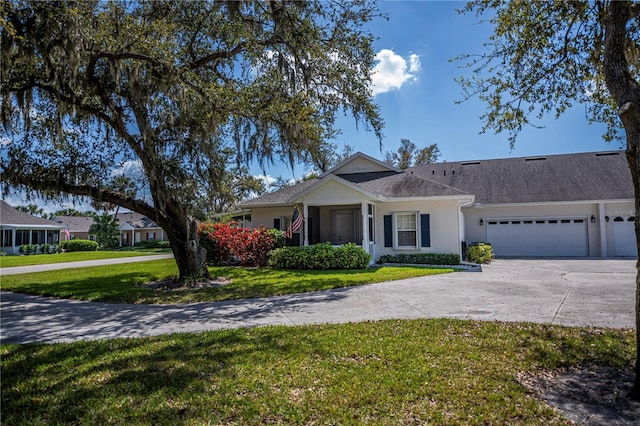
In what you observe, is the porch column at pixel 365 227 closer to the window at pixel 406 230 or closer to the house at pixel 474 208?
the house at pixel 474 208

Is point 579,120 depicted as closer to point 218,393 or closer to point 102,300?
point 218,393

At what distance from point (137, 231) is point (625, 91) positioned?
56625mm

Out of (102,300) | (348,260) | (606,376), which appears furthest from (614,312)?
(102,300)

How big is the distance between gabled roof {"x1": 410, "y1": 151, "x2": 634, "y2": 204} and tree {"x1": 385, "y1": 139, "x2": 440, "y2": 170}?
40.5ft

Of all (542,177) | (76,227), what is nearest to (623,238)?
(542,177)

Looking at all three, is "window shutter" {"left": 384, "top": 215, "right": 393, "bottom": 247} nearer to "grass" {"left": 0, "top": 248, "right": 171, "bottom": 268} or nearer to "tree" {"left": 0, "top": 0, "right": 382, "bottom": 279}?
"tree" {"left": 0, "top": 0, "right": 382, "bottom": 279}

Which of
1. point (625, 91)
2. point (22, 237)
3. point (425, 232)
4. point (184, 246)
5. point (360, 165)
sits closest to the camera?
point (625, 91)

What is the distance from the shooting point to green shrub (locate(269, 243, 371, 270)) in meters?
13.7

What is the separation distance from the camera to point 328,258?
1377 cm

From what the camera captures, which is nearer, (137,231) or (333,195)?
(333,195)

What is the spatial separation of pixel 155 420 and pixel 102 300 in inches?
265

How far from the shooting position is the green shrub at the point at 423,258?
48.5 ft

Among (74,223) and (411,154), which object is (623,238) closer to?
(411,154)

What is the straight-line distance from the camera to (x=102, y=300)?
8664 millimetres
